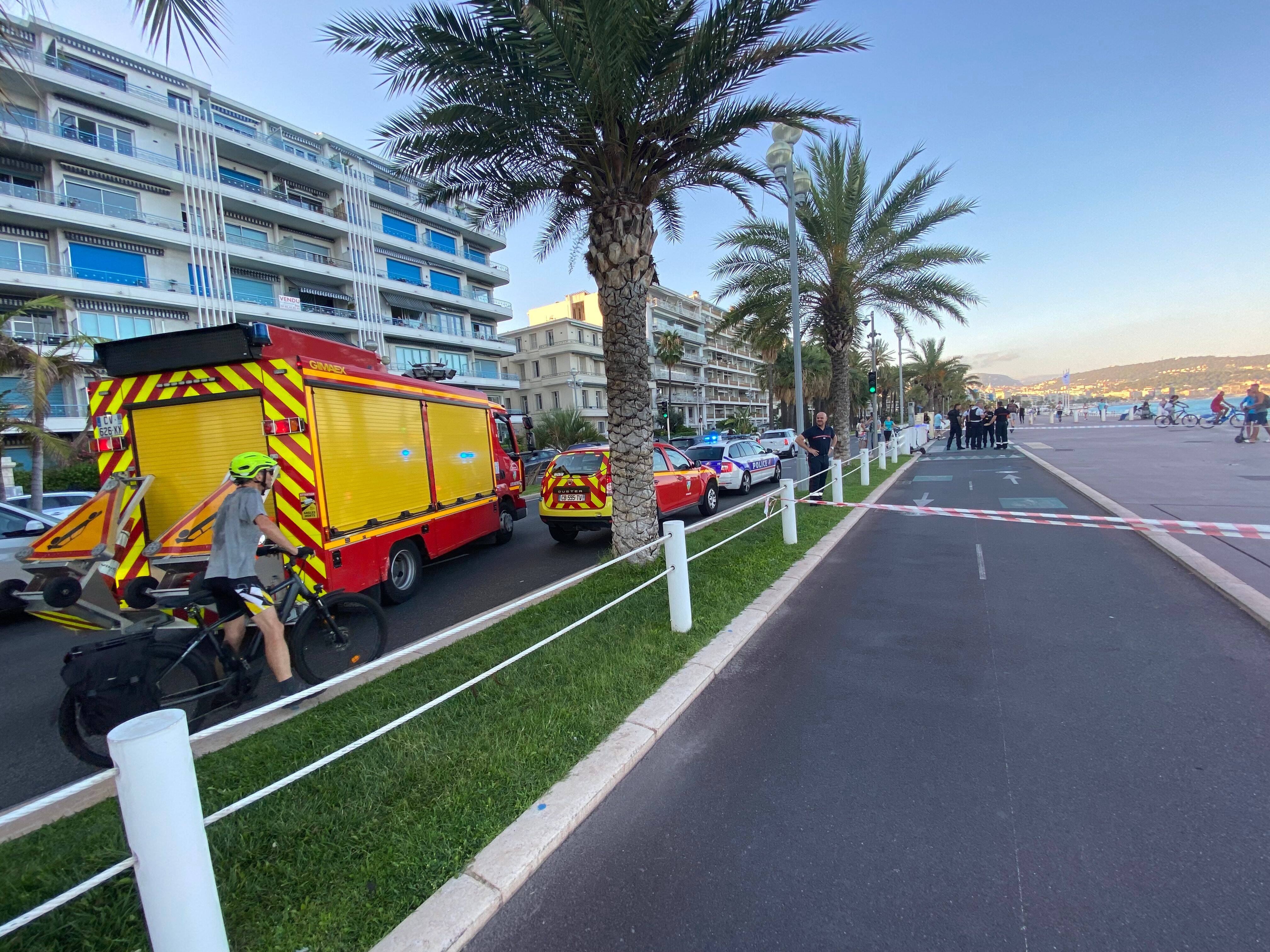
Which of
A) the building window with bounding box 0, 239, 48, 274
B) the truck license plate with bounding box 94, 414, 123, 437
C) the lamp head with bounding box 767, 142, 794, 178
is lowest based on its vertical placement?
the truck license plate with bounding box 94, 414, 123, 437

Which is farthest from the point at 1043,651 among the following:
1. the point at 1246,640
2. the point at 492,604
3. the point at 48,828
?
the point at 48,828

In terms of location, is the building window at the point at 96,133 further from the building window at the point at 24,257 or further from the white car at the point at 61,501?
the white car at the point at 61,501

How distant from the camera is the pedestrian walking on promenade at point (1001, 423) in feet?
77.4

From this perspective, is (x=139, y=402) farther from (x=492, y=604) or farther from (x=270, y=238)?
(x=270, y=238)

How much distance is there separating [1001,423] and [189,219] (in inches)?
1528

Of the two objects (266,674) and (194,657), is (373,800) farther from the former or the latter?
(266,674)

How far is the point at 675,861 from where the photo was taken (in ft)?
8.23

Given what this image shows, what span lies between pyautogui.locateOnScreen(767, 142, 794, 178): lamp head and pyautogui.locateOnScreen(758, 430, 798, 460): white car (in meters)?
18.7

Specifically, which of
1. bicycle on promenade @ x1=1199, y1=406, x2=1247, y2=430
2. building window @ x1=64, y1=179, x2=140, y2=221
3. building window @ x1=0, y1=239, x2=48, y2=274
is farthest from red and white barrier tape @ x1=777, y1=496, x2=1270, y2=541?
building window @ x1=64, y1=179, x2=140, y2=221

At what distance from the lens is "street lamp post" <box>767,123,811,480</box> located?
8.80 metres

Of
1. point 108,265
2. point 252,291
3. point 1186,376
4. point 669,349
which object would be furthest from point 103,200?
point 1186,376

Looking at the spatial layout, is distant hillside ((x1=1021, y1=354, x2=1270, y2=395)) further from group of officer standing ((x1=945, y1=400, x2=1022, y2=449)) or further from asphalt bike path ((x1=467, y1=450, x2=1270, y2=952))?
asphalt bike path ((x1=467, y1=450, x2=1270, y2=952))

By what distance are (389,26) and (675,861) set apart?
7.81m

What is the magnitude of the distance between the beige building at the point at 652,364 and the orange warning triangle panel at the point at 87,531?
1210 inches
